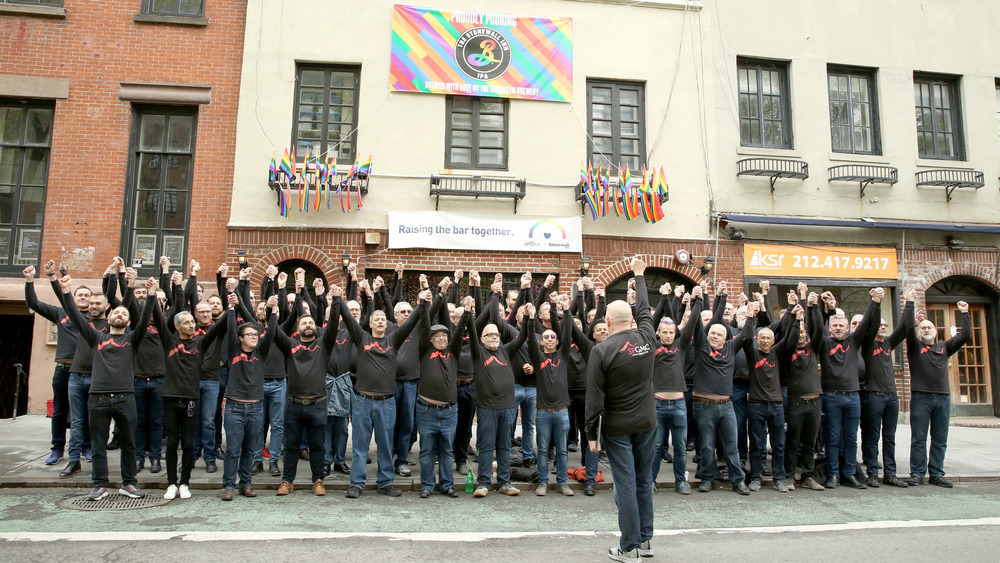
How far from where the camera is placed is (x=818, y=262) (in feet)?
39.9

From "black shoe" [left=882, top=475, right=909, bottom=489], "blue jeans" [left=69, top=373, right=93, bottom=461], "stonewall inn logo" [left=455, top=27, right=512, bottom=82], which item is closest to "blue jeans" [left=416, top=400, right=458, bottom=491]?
"blue jeans" [left=69, top=373, right=93, bottom=461]

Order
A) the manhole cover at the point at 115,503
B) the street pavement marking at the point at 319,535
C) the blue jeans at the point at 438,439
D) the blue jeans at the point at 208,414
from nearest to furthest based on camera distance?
the street pavement marking at the point at 319,535 → the manhole cover at the point at 115,503 → the blue jeans at the point at 438,439 → the blue jeans at the point at 208,414

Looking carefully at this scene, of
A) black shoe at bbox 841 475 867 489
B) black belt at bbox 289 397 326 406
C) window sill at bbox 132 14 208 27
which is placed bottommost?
black shoe at bbox 841 475 867 489

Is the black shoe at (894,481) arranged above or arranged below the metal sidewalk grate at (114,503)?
above

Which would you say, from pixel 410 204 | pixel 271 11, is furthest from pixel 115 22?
pixel 410 204

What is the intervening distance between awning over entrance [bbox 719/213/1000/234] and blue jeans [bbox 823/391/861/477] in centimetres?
451

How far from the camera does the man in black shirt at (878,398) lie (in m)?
8.10

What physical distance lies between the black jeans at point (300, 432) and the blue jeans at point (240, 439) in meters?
0.31

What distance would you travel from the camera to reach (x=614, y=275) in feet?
38.0

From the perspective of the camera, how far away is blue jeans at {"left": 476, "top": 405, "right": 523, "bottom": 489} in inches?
280

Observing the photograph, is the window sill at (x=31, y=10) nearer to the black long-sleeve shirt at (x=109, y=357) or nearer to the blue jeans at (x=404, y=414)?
the black long-sleeve shirt at (x=109, y=357)

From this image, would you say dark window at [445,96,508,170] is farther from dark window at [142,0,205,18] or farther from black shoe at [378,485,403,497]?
black shoe at [378,485,403,497]

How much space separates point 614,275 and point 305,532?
291 inches

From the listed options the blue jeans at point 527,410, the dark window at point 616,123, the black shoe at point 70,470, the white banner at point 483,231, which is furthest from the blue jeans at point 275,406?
the dark window at point 616,123
